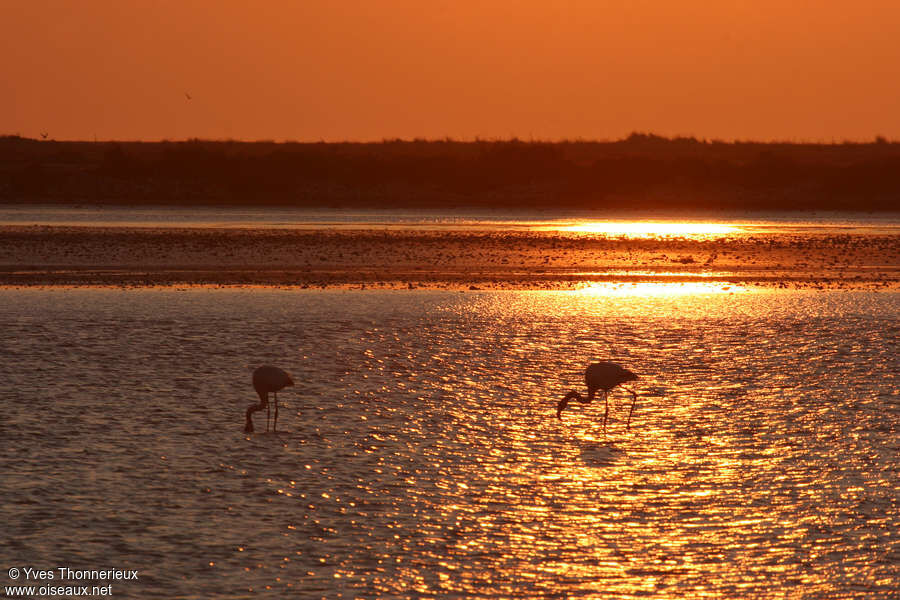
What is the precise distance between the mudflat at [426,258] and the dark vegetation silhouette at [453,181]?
79.5ft

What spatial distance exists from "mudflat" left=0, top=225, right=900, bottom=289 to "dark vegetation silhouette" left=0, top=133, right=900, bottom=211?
2423 cm

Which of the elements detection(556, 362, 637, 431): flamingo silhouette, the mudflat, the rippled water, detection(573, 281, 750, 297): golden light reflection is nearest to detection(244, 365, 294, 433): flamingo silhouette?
the rippled water

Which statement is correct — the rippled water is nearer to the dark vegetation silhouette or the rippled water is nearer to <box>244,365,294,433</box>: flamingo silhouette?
<box>244,365,294,433</box>: flamingo silhouette

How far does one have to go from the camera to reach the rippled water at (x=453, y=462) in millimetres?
8891

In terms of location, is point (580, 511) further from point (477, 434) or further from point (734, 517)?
point (477, 434)

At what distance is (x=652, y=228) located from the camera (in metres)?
50.4

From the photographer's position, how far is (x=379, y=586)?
851 centimetres

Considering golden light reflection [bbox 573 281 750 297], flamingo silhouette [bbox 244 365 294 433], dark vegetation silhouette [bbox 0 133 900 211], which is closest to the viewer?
flamingo silhouette [bbox 244 365 294 433]

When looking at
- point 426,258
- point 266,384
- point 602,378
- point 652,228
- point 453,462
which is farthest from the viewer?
point 652,228

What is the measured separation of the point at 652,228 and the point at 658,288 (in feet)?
74.5

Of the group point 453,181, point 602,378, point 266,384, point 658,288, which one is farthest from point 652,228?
point 266,384

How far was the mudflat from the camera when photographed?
29.6 metres

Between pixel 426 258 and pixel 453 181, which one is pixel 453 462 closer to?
pixel 426 258

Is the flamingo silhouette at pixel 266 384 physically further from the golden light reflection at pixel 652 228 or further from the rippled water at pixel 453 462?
the golden light reflection at pixel 652 228
